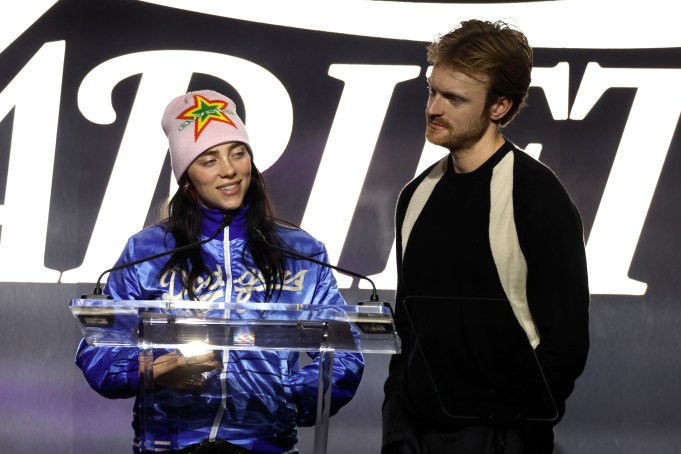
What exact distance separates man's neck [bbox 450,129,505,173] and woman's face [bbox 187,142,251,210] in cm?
51

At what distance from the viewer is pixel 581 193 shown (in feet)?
13.8

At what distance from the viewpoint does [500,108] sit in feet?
8.83

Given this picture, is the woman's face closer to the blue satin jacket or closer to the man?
the blue satin jacket

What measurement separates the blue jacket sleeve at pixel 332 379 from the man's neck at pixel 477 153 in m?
0.40

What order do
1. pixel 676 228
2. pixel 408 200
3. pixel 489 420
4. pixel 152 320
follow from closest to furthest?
pixel 152 320 → pixel 489 420 → pixel 408 200 → pixel 676 228

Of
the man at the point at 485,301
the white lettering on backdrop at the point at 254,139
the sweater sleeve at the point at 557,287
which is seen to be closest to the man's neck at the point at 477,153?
the man at the point at 485,301

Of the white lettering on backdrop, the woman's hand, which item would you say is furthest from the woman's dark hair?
the white lettering on backdrop

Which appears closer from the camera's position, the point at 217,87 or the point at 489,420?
the point at 489,420

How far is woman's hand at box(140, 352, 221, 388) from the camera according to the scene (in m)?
2.08

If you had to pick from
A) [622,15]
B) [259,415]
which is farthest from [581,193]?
[259,415]

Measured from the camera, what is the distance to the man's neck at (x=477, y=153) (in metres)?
2.62

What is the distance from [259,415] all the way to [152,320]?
266 millimetres

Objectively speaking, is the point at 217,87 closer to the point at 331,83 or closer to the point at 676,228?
the point at 331,83

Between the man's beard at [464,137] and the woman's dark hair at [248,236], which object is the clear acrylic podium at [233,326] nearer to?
the woman's dark hair at [248,236]
